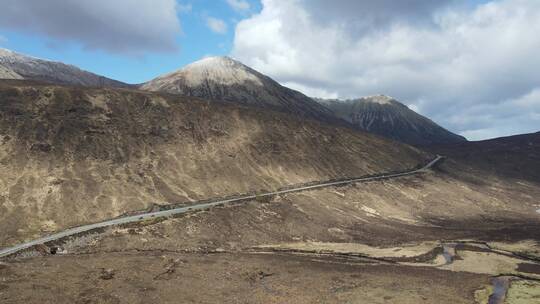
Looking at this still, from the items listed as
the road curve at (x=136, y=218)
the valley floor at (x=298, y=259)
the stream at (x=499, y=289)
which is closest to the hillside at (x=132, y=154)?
the road curve at (x=136, y=218)

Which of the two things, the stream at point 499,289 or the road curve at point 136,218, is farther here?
the road curve at point 136,218

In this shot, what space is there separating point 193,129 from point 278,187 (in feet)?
127

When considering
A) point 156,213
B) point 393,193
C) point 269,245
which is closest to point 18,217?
point 156,213

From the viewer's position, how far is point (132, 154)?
430ft

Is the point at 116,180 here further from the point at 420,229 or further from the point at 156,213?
the point at 420,229

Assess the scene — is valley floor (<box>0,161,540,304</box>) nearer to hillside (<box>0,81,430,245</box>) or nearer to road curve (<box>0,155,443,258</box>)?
road curve (<box>0,155,443,258</box>)

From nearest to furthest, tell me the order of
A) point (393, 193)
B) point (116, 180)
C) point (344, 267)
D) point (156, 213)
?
point (344, 267) → point (156, 213) → point (116, 180) → point (393, 193)

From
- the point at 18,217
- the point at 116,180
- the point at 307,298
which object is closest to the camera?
the point at 307,298

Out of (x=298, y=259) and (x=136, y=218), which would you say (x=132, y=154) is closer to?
(x=136, y=218)

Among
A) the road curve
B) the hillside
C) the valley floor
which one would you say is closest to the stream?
the valley floor

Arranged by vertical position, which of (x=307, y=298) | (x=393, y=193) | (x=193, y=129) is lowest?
(x=307, y=298)

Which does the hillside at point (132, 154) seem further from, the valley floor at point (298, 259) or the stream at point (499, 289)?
the stream at point (499, 289)

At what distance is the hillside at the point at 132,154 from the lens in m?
99.4

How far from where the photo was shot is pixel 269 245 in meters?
91.3
